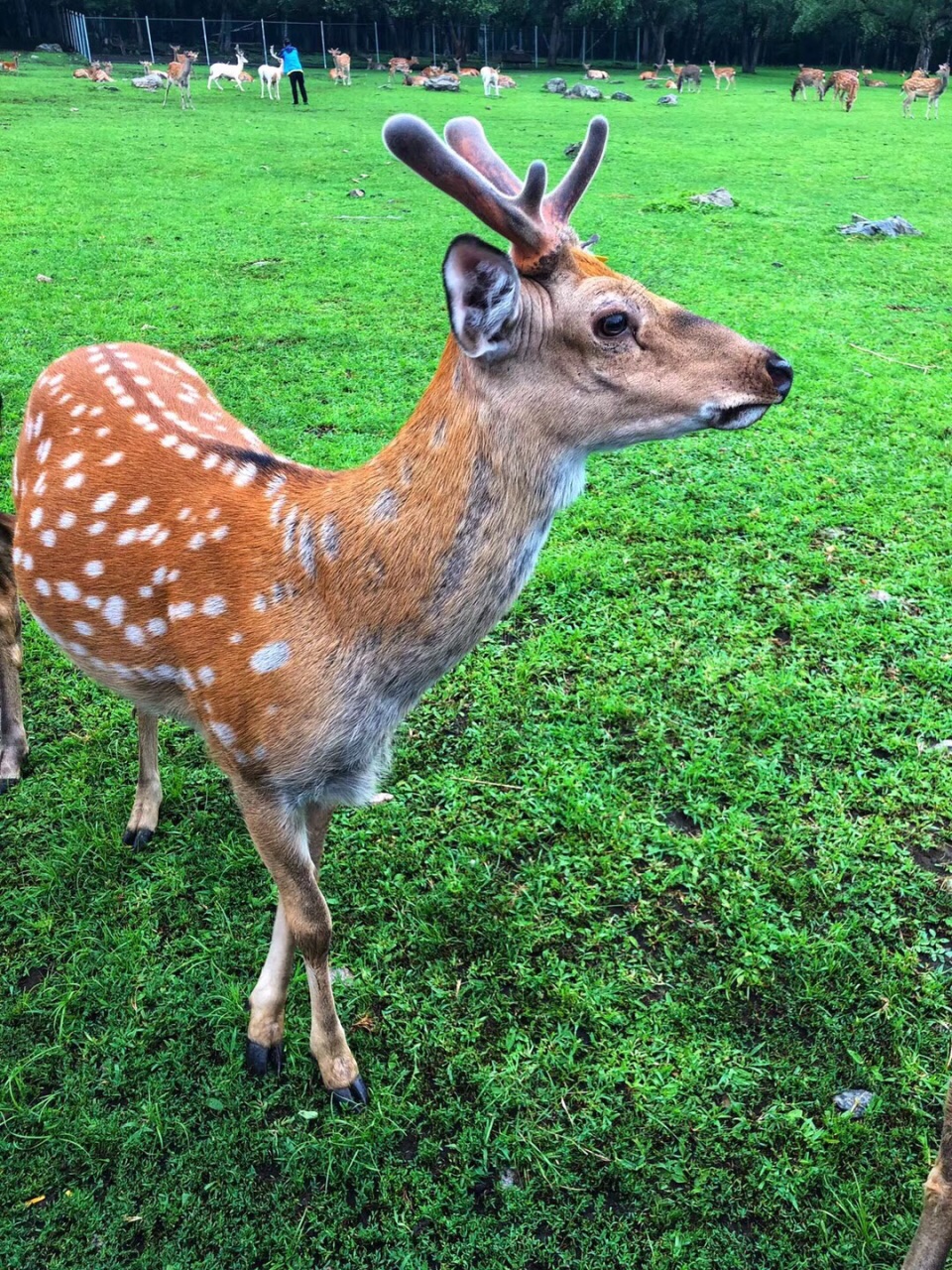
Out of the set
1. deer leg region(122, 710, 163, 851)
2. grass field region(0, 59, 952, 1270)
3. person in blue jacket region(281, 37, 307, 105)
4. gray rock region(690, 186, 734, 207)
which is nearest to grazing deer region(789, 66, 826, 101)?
person in blue jacket region(281, 37, 307, 105)

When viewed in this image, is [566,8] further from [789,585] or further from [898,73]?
[789,585]

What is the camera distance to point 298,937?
93.0 inches

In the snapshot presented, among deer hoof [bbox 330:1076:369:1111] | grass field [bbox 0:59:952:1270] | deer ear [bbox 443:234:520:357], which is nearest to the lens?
deer ear [bbox 443:234:520:357]

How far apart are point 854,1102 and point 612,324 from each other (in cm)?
211

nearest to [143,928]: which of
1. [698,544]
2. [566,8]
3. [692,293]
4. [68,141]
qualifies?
[698,544]

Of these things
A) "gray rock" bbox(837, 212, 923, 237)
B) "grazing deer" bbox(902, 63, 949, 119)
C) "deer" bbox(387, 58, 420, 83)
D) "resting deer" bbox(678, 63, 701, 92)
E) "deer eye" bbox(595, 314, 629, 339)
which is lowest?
"gray rock" bbox(837, 212, 923, 237)

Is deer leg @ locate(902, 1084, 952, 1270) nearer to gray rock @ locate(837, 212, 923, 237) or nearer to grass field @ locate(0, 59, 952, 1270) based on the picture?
grass field @ locate(0, 59, 952, 1270)

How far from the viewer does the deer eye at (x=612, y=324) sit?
202 centimetres

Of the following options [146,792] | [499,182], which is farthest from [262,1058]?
[499,182]

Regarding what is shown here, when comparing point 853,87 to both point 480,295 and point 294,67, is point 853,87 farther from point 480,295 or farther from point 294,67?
point 480,295

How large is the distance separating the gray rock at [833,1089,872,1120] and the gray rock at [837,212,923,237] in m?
10.9

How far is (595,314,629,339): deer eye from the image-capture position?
2.02 m

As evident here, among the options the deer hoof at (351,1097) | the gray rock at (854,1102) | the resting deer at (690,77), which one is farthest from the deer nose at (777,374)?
the resting deer at (690,77)

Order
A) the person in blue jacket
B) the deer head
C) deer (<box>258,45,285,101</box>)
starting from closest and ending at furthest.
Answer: the deer head, the person in blue jacket, deer (<box>258,45,285,101</box>)
